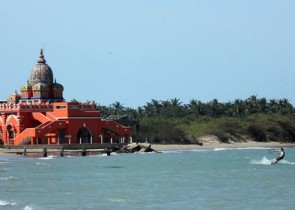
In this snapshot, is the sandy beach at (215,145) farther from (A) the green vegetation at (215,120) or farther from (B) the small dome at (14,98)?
(B) the small dome at (14,98)

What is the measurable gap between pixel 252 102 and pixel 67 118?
6022cm

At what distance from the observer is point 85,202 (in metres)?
34.6

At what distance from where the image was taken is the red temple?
8588 centimetres

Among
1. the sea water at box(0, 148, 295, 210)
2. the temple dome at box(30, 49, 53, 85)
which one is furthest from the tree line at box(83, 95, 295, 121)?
the sea water at box(0, 148, 295, 210)

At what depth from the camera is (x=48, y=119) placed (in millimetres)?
87312

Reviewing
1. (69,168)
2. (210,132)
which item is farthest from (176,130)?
(69,168)

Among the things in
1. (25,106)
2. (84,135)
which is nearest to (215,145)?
(84,135)

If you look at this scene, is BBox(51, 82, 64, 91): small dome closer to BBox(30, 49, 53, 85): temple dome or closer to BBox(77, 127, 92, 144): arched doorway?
A: BBox(30, 49, 53, 85): temple dome

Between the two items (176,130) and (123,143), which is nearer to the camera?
(123,143)

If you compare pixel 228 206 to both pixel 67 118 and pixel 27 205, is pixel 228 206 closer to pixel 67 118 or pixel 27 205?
pixel 27 205

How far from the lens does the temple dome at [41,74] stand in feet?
310

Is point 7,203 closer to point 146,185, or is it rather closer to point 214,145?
point 146,185

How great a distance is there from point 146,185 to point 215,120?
252ft

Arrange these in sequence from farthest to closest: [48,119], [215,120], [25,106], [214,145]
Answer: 1. [215,120]
2. [214,145]
3. [25,106]
4. [48,119]
